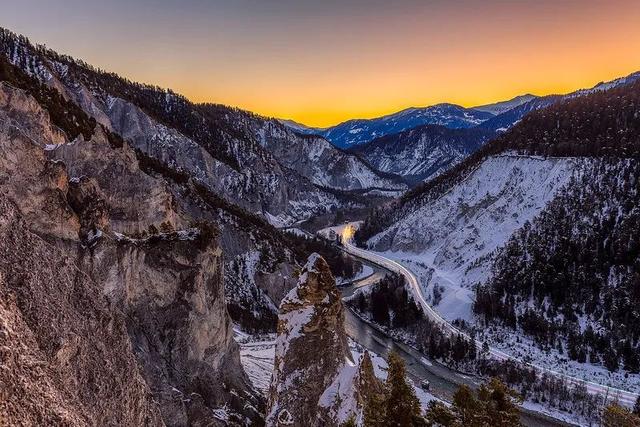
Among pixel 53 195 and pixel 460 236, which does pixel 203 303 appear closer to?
pixel 53 195

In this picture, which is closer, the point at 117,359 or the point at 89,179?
the point at 117,359

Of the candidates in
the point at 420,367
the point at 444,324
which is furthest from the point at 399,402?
the point at 444,324

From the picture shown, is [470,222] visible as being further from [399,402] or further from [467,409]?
[399,402]

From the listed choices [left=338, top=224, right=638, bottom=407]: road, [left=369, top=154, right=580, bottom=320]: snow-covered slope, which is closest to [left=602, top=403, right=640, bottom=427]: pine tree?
[left=338, top=224, right=638, bottom=407]: road

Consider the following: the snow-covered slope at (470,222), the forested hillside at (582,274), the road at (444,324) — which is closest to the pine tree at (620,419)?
the road at (444,324)

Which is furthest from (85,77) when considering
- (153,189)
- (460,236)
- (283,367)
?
(283,367)

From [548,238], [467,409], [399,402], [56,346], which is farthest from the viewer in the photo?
[548,238]
